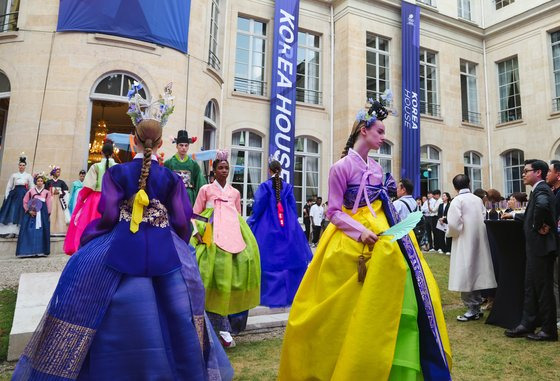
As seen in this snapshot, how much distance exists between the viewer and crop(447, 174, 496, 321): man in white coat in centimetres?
490

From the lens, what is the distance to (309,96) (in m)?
15.8

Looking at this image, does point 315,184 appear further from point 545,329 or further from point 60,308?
point 60,308

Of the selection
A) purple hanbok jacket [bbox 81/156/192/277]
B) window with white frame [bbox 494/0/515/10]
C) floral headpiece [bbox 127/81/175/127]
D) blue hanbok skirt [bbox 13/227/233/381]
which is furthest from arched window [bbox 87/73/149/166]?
window with white frame [bbox 494/0/515/10]

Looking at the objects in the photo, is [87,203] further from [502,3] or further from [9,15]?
[502,3]

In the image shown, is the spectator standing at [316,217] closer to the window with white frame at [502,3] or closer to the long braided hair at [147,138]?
the long braided hair at [147,138]

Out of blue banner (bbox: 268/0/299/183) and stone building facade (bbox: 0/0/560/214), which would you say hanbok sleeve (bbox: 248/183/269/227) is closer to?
stone building facade (bbox: 0/0/560/214)

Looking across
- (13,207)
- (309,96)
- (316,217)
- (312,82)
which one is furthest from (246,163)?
(13,207)

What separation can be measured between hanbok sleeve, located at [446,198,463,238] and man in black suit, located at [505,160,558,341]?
3.01 feet

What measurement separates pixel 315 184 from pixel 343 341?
13.6m

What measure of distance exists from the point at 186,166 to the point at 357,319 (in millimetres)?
3649

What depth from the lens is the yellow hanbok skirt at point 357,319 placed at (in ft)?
6.53

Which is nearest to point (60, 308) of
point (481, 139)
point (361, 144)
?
point (361, 144)

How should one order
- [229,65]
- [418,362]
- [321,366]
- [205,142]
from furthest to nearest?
[229,65] → [205,142] → [321,366] → [418,362]

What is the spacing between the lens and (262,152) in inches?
569
